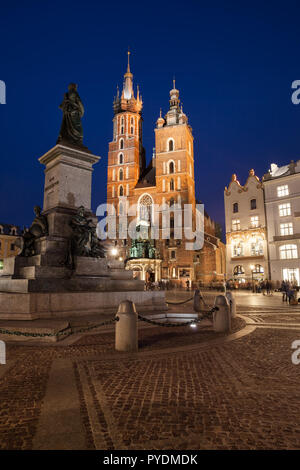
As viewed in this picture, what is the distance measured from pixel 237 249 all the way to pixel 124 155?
37480 mm

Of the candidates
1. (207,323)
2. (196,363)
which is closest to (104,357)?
(196,363)

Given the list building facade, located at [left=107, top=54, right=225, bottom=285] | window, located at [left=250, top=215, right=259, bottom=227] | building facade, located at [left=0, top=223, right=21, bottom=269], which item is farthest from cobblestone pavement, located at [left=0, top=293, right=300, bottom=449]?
building facade, located at [left=0, top=223, right=21, bottom=269]

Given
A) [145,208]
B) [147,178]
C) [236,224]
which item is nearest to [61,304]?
[236,224]

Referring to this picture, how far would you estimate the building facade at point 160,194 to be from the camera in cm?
5231

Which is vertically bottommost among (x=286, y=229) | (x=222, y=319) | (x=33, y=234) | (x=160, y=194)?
(x=222, y=319)

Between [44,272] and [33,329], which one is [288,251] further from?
[33,329]

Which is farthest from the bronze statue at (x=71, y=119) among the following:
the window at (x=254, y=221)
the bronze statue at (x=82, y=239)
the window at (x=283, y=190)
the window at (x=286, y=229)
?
the window at (x=254, y=221)

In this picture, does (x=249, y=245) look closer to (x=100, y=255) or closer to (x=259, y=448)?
(x=100, y=255)

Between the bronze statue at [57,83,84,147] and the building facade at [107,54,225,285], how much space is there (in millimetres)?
38180

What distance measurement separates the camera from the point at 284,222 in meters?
36.9

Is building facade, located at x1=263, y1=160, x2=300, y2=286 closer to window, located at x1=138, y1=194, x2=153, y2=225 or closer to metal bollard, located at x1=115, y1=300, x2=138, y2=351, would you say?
window, located at x1=138, y1=194, x2=153, y2=225

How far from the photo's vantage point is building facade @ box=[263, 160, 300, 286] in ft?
116

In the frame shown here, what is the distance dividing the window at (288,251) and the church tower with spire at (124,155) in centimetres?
3490

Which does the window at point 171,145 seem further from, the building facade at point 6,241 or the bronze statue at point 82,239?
the bronze statue at point 82,239
